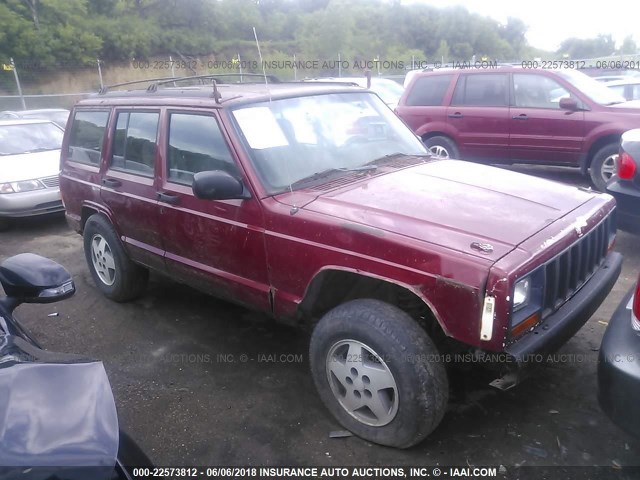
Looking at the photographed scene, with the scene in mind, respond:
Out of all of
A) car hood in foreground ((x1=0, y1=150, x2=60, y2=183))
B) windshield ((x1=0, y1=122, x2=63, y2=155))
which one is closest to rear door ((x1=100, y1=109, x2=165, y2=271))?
car hood in foreground ((x1=0, y1=150, x2=60, y2=183))

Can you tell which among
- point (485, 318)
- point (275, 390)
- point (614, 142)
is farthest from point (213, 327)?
point (614, 142)

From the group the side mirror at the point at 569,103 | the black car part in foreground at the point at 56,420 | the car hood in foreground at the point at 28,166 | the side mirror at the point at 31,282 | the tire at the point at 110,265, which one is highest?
the side mirror at the point at 569,103

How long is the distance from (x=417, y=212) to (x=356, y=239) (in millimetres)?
375

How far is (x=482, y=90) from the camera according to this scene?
8086 mm

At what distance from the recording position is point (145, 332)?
433 cm

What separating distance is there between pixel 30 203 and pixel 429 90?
20.9ft

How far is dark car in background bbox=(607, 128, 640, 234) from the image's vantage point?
4.60 meters

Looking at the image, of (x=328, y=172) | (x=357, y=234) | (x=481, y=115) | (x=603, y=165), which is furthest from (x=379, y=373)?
(x=481, y=115)

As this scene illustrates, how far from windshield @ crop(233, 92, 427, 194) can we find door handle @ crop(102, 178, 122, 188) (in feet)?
4.79

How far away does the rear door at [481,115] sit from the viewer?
310 inches

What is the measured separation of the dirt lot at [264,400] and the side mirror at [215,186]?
1.31 metres

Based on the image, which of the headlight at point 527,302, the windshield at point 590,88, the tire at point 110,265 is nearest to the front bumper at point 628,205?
the headlight at point 527,302

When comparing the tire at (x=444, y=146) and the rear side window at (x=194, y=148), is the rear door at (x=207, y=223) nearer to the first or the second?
the rear side window at (x=194, y=148)

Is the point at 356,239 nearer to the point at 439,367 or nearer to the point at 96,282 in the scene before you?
the point at 439,367
